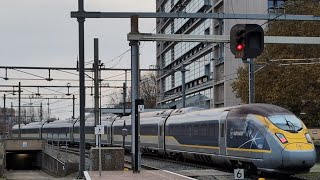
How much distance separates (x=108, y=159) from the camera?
944 inches

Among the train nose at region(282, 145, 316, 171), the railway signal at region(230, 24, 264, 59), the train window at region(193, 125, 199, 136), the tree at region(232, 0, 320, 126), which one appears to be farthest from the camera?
the tree at region(232, 0, 320, 126)

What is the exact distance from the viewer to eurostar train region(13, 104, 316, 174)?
765 inches

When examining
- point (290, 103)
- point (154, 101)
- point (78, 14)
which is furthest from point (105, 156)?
point (154, 101)

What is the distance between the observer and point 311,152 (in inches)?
772

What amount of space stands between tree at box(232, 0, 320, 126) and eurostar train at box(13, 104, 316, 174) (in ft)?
29.2

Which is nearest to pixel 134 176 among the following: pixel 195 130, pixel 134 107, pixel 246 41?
pixel 134 107

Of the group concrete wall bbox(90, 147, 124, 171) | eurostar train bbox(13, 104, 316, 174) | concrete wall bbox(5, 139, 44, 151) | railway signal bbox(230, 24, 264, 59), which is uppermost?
railway signal bbox(230, 24, 264, 59)

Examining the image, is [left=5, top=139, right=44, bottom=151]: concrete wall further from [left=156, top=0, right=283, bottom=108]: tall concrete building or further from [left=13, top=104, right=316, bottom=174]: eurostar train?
[left=13, top=104, right=316, bottom=174]: eurostar train

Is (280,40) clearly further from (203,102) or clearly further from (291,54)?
(203,102)

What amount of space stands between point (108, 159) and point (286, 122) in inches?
320

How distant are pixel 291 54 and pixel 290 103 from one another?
3660 mm

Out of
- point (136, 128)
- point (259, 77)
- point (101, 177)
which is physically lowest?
point (101, 177)

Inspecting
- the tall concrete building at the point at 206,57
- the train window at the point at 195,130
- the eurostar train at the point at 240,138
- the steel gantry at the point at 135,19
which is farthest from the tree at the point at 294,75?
the steel gantry at the point at 135,19

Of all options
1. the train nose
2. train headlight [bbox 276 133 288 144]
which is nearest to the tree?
train headlight [bbox 276 133 288 144]
